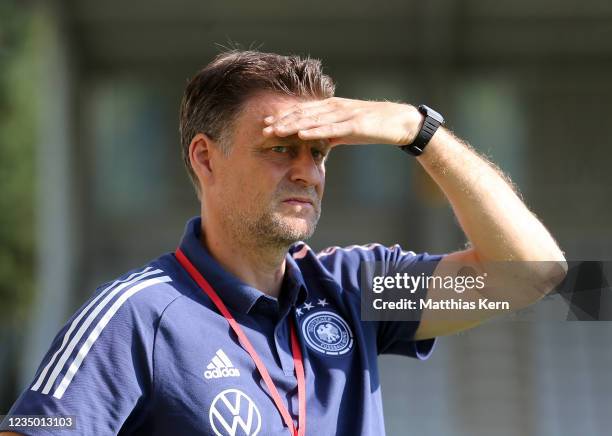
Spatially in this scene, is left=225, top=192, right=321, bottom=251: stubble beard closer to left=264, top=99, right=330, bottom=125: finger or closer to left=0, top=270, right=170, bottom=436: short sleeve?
left=264, top=99, right=330, bottom=125: finger

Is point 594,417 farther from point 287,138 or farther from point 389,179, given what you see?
point 287,138

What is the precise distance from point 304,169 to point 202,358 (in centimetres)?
56

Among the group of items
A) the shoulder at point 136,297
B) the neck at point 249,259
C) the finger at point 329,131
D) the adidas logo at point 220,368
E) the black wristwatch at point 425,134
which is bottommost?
the adidas logo at point 220,368

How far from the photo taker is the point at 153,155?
36.9 ft

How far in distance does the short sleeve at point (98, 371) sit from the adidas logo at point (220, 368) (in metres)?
0.15

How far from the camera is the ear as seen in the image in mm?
2484

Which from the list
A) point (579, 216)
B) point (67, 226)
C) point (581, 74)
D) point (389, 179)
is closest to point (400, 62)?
point (389, 179)

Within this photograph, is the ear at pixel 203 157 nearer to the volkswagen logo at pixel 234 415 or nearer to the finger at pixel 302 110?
the finger at pixel 302 110

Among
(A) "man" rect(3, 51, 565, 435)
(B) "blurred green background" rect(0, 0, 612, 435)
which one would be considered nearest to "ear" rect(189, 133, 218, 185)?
(A) "man" rect(3, 51, 565, 435)

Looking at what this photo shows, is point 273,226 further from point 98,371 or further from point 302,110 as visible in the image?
point 98,371

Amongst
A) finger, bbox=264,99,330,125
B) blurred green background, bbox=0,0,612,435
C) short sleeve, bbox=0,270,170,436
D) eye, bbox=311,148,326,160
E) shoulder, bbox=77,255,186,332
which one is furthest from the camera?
blurred green background, bbox=0,0,612,435

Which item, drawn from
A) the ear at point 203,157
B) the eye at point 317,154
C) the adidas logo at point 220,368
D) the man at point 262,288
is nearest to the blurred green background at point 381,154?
the ear at point 203,157

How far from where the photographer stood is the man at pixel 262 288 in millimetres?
2061

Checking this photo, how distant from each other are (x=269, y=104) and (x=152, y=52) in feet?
29.4
